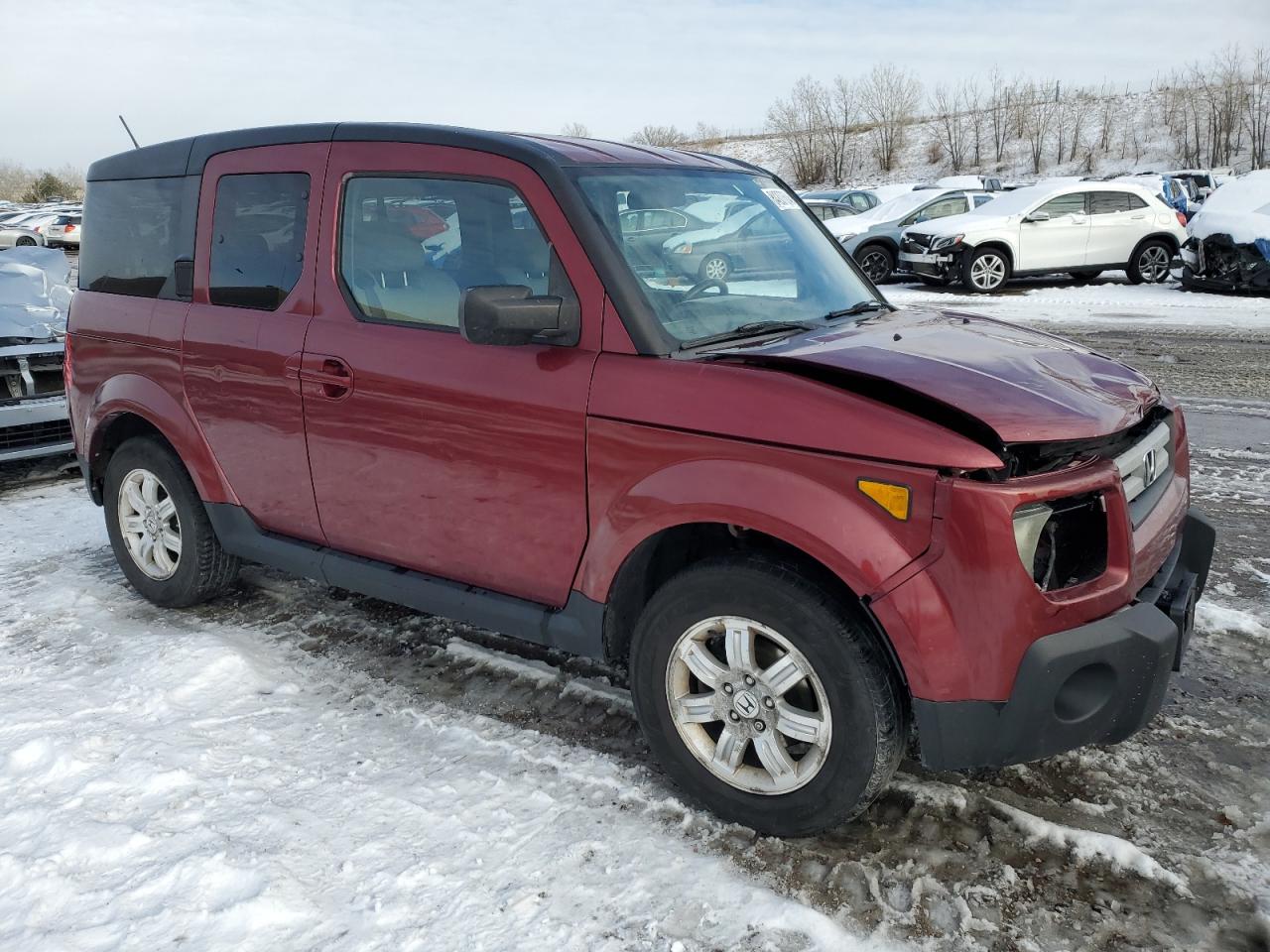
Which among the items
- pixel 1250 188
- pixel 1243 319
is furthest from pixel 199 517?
pixel 1250 188

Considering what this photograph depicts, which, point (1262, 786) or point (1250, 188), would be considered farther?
point (1250, 188)

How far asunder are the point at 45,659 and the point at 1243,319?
13621mm

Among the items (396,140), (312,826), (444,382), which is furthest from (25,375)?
(312,826)

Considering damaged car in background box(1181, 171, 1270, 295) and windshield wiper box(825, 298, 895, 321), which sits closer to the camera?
windshield wiper box(825, 298, 895, 321)

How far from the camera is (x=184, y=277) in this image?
4301 millimetres

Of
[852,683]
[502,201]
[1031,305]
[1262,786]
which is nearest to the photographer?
[852,683]

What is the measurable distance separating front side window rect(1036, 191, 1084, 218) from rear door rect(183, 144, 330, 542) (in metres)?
15.5

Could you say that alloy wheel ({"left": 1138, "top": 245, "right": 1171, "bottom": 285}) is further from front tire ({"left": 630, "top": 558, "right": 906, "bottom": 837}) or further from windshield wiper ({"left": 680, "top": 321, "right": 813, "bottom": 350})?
front tire ({"left": 630, "top": 558, "right": 906, "bottom": 837})

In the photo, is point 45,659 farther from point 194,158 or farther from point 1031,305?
point 1031,305

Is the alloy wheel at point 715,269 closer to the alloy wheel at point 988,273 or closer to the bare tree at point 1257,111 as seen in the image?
the alloy wheel at point 988,273

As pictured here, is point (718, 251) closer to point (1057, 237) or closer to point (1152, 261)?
point (1057, 237)

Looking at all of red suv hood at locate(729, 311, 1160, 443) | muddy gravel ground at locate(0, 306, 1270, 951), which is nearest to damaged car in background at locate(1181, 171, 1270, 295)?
muddy gravel ground at locate(0, 306, 1270, 951)

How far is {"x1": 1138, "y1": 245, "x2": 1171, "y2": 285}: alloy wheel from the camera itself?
1714 cm

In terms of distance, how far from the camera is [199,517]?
445 centimetres
